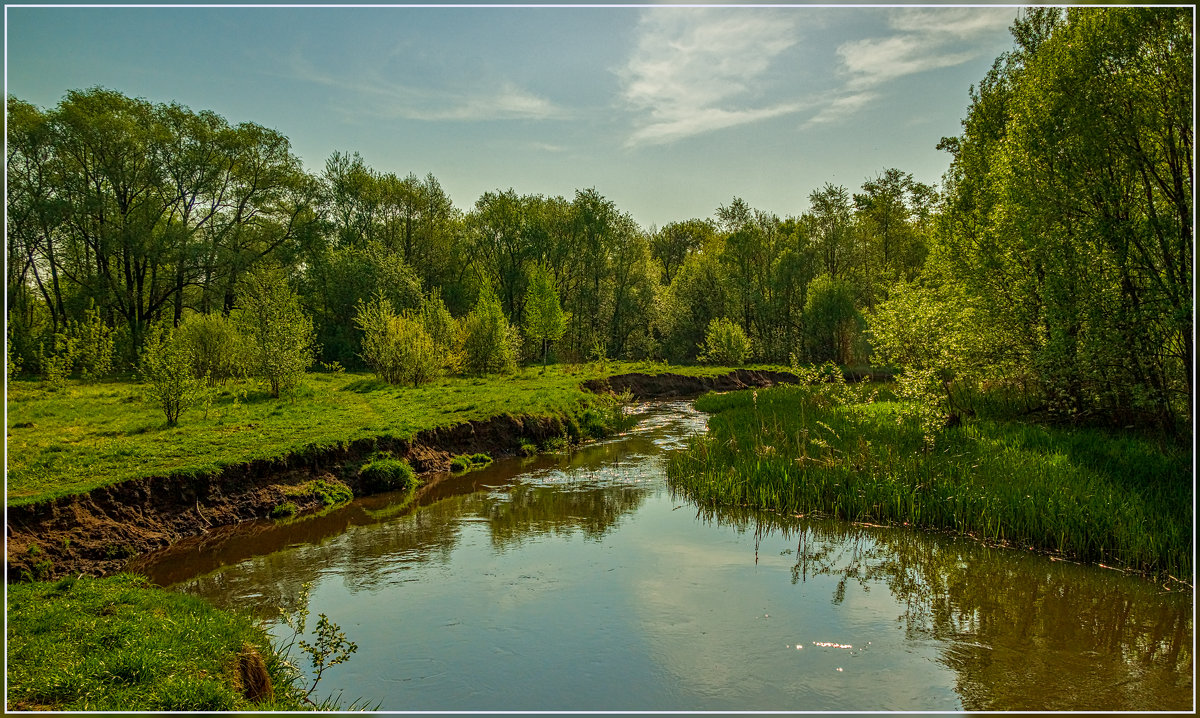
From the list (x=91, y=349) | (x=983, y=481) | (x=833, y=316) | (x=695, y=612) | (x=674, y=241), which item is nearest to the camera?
(x=695, y=612)

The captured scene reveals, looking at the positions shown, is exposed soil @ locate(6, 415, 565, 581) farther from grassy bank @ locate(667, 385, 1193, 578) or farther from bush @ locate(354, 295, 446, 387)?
bush @ locate(354, 295, 446, 387)

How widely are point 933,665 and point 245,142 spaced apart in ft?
148

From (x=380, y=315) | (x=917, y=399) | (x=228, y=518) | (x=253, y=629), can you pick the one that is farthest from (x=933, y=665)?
(x=380, y=315)

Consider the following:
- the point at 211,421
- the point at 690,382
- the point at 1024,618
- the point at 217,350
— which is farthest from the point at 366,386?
the point at 1024,618

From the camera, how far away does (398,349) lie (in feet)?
92.8

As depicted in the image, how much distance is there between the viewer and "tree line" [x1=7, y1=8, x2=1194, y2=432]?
526 inches

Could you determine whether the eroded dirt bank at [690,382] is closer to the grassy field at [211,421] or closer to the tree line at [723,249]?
the tree line at [723,249]

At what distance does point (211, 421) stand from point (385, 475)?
5497mm

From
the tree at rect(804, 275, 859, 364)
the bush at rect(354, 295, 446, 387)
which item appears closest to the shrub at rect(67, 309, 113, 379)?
the bush at rect(354, 295, 446, 387)

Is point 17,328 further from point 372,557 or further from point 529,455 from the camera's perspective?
point 372,557

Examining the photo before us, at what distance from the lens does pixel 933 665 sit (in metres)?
7.11

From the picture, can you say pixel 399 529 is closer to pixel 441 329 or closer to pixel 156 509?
pixel 156 509

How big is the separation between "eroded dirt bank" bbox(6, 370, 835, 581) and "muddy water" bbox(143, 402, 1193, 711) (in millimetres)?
668

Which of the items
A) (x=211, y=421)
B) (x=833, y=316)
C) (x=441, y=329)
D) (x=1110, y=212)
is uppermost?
(x=833, y=316)
